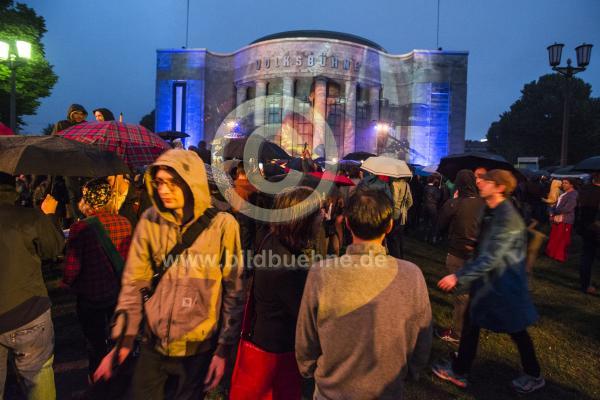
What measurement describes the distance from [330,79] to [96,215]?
3880 centimetres

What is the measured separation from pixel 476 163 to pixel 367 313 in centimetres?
417

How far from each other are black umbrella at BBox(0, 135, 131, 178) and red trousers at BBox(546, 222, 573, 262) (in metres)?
9.98

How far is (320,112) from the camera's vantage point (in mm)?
39781

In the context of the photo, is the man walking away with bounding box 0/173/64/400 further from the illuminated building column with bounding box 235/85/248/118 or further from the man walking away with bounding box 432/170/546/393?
the illuminated building column with bounding box 235/85/248/118

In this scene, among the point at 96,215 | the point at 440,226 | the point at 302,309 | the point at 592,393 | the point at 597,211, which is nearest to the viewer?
the point at 302,309

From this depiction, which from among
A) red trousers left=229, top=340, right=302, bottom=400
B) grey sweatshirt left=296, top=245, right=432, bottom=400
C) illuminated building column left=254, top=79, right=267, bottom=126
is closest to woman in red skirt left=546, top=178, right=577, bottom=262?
grey sweatshirt left=296, top=245, right=432, bottom=400

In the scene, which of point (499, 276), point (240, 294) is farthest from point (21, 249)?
point (499, 276)

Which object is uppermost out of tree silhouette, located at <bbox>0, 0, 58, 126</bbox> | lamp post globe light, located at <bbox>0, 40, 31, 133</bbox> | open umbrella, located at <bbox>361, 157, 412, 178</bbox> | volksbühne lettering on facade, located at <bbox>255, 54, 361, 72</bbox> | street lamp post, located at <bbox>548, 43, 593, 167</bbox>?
volksbühne lettering on facade, located at <bbox>255, 54, 361, 72</bbox>

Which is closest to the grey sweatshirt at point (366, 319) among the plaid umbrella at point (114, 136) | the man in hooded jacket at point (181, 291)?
the man in hooded jacket at point (181, 291)

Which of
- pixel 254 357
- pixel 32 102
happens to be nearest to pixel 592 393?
pixel 254 357

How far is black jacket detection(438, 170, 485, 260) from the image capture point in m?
4.37

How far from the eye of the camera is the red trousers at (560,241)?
9.48 m

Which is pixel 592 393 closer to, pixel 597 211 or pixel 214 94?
pixel 597 211

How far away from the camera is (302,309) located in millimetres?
2008
